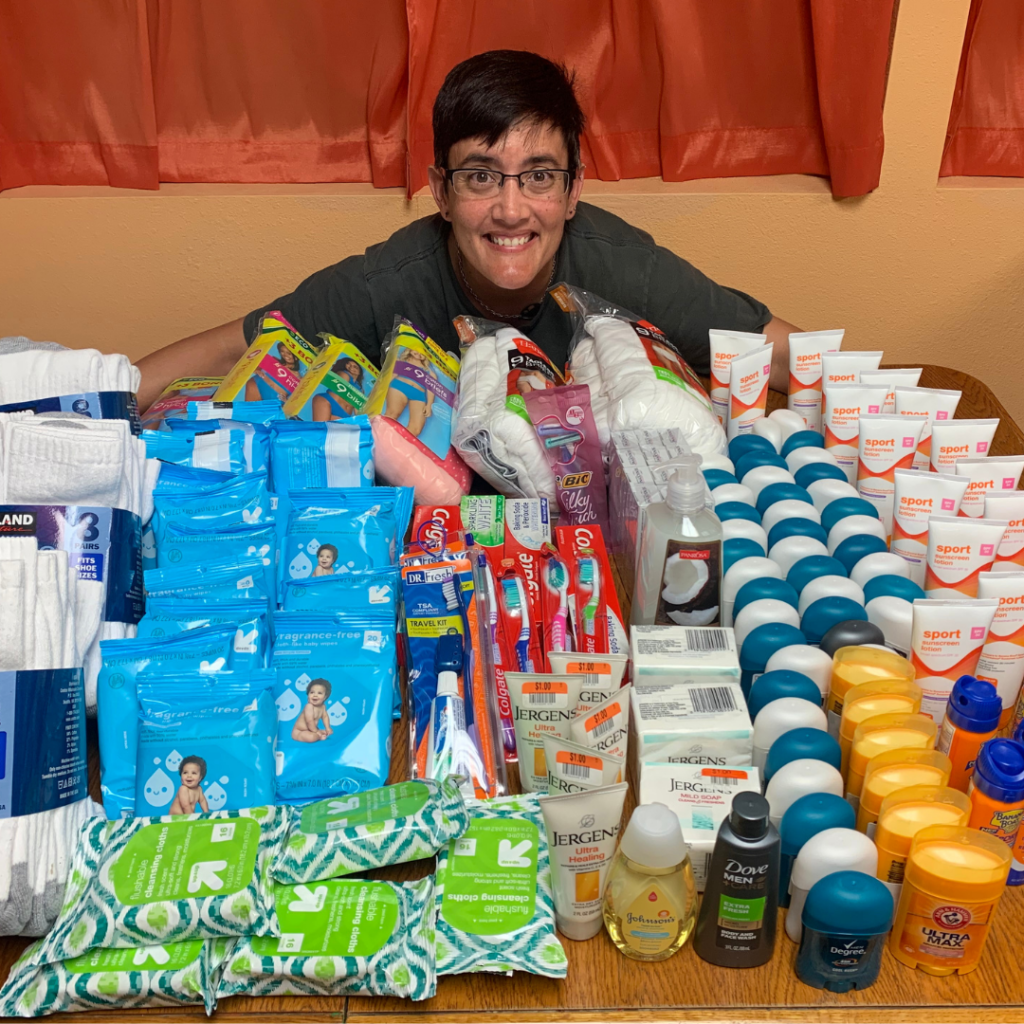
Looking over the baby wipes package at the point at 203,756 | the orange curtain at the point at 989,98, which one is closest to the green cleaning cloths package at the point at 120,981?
the baby wipes package at the point at 203,756

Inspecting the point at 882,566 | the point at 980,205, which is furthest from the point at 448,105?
the point at 980,205

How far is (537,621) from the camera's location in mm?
978

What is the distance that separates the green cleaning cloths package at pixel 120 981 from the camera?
0.69 metres

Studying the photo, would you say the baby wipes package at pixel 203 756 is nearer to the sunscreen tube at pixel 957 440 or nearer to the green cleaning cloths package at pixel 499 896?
the green cleaning cloths package at pixel 499 896

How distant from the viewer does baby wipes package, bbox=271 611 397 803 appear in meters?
0.86

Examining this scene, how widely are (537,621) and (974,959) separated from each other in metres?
0.46

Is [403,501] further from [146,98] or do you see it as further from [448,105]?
[146,98]

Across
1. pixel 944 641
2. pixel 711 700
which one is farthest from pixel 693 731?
pixel 944 641

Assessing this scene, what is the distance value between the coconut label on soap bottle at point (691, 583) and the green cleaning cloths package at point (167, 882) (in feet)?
1.34

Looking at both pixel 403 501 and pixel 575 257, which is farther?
pixel 575 257

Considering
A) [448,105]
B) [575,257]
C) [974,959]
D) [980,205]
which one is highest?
[980,205]

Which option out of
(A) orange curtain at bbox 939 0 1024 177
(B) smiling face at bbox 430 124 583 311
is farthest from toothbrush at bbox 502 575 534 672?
(A) orange curtain at bbox 939 0 1024 177

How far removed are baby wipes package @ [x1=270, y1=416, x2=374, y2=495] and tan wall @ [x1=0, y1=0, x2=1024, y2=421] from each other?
110cm

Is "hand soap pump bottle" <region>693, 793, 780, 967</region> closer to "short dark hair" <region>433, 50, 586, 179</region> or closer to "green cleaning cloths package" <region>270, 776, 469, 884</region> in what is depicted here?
"green cleaning cloths package" <region>270, 776, 469, 884</region>
